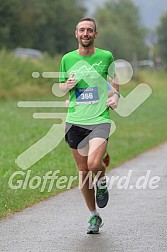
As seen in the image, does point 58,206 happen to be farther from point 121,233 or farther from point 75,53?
point 75,53

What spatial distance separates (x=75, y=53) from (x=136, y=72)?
5085cm

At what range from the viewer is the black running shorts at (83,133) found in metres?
8.47

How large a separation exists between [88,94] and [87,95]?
0.01 meters

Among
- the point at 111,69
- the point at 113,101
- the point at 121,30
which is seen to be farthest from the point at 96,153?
the point at 121,30

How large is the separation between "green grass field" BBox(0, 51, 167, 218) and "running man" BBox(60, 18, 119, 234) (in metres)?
1.80

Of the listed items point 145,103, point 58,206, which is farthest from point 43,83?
point 58,206

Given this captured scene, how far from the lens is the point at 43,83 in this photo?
4050cm

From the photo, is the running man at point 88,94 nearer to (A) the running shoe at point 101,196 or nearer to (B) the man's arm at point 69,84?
(B) the man's arm at point 69,84

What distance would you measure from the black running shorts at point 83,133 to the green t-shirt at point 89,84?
56 mm

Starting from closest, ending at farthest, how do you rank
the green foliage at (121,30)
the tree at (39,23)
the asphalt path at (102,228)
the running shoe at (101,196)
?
the asphalt path at (102,228), the running shoe at (101,196), the tree at (39,23), the green foliage at (121,30)

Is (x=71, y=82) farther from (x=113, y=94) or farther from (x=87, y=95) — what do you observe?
(x=113, y=94)

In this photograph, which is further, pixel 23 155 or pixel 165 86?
pixel 165 86

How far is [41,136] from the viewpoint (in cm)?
2062

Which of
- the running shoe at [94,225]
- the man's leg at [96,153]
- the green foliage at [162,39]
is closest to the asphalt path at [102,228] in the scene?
the running shoe at [94,225]
